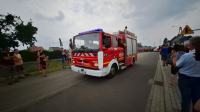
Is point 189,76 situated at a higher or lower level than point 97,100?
higher

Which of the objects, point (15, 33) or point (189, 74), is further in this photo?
point (15, 33)

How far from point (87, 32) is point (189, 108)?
22.4 ft

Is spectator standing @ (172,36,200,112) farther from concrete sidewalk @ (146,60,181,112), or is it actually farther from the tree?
the tree

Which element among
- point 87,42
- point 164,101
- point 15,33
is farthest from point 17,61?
point 15,33

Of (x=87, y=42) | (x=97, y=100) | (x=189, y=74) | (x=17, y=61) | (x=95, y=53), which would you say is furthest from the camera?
(x=17, y=61)

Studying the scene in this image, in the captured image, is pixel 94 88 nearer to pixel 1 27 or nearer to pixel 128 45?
pixel 128 45

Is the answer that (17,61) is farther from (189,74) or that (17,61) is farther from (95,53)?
(189,74)

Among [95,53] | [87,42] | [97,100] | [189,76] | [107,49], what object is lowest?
[97,100]

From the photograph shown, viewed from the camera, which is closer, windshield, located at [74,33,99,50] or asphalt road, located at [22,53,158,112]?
asphalt road, located at [22,53,158,112]

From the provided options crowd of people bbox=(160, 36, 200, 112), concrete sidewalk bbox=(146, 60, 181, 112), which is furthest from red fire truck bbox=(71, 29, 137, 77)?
crowd of people bbox=(160, 36, 200, 112)

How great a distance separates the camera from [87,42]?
31.1ft

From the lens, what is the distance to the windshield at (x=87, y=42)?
9.12 m

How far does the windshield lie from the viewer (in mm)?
9125

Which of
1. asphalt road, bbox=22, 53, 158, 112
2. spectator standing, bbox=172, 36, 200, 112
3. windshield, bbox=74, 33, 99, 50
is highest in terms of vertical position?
windshield, bbox=74, 33, 99, 50
